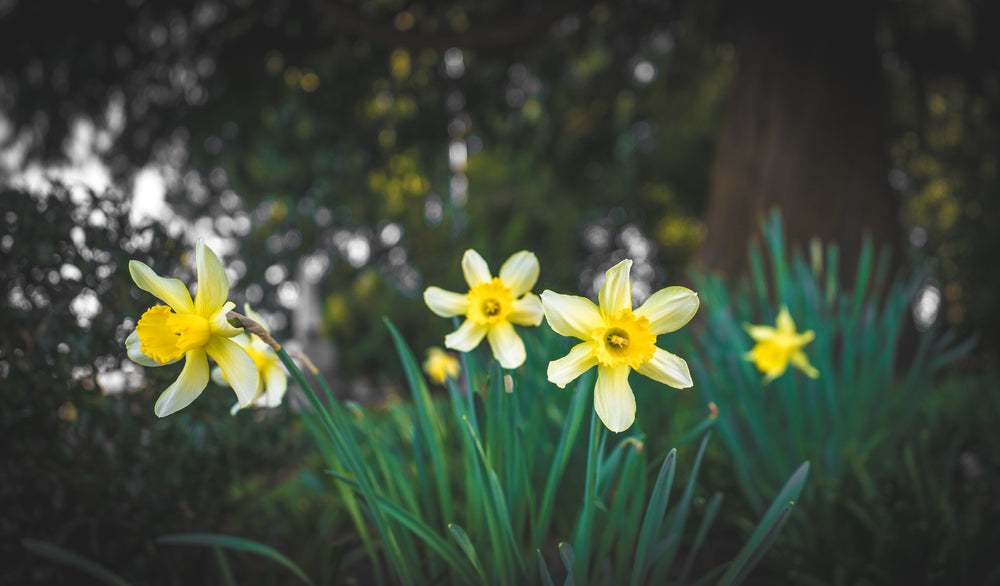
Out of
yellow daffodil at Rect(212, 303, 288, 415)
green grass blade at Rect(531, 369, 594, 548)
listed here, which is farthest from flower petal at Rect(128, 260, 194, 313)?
green grass blade at Rect(531, 369, 594, 548)

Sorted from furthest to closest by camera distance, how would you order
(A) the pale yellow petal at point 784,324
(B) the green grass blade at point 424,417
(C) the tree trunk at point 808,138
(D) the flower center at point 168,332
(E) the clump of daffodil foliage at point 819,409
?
1. (C) the tree trunk at point 808,138
2. (A) the pale yellow petal at point 784,324
3. (E) the clump of daffodil foliage at point 819,409
4. (B) the green grass blade at point 424,417
5. (D) the flower center at point 168,332

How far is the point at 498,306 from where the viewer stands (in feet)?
2.81

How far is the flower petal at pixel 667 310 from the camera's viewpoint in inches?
28.2

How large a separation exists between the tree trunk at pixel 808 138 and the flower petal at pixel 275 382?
9.52ft

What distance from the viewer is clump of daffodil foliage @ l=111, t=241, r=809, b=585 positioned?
2.25 feet

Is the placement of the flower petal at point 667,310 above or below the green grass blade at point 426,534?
above

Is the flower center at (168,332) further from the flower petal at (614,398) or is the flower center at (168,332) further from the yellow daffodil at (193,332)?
the flower petal at (614,398)

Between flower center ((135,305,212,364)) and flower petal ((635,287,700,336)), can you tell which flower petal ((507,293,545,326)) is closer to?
flower petal ((635,287,700,336))

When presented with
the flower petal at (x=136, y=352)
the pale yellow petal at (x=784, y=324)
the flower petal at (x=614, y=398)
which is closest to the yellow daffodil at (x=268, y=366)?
the flower petal at (x=136, y=352)

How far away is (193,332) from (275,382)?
0.84ft

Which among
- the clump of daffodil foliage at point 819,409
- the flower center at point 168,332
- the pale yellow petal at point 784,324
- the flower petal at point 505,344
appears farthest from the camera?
the pale yellow petal at point 784,324

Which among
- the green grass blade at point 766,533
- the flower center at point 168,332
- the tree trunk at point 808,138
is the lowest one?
the green grass blade at point 766,533

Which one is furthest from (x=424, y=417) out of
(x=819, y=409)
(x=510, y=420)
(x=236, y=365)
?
(x=819, y=409)

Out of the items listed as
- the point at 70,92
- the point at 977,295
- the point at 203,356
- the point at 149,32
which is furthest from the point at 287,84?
the point at 977,295
